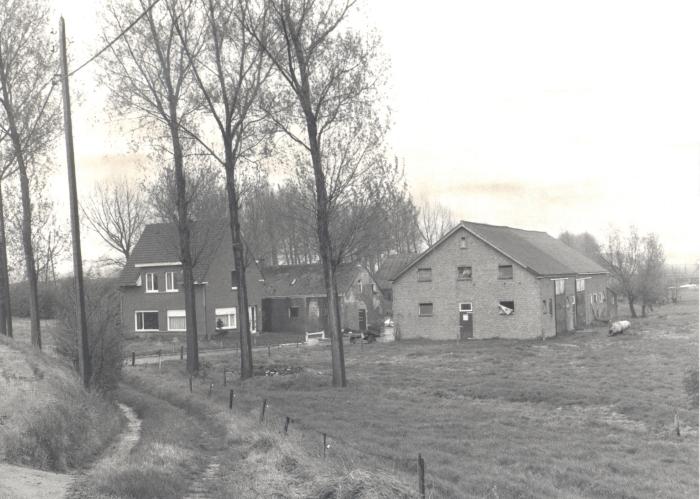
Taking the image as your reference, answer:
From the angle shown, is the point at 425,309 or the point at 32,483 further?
the point at 425,309

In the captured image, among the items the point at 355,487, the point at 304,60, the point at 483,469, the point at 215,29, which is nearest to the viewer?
the point at 355,487


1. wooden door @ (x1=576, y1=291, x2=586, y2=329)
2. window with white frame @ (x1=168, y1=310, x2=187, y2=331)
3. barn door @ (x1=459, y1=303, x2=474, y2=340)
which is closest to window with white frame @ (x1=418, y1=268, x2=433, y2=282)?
barn door @ (x1=459, y1=303, x2=474, y2=340)

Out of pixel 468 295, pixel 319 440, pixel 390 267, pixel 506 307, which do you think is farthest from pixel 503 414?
pixel 390 267

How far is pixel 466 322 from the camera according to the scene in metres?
46.2

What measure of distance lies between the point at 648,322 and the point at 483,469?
151 ft

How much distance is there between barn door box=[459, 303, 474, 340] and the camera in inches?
1816

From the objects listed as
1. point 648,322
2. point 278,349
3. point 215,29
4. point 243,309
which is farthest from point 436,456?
point 648,322

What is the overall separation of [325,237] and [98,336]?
7942mm

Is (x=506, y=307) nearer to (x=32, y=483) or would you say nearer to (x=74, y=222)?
(x=74, y=222)

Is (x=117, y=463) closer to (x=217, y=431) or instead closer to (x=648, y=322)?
(x=217, y=431)

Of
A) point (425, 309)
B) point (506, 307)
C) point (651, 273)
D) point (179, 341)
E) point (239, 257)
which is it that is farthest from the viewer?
point (651, 273)

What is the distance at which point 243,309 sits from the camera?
26656 millimetres

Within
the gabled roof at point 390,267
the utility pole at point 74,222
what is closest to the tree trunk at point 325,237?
the utility pole at point 74,222

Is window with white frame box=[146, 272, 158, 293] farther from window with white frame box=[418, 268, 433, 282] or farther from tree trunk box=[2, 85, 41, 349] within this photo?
tree trunk box=[2, 85, 41, 349]
